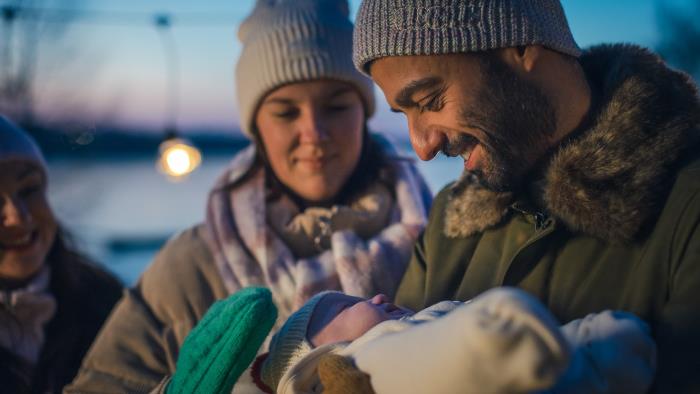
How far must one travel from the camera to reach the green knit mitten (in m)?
1.62

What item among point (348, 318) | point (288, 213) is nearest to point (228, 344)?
point (348, 318)

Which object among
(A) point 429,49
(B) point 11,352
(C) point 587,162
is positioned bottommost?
(B) point 11,352

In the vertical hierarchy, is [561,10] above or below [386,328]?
above

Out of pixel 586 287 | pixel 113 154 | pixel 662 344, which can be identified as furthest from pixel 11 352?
pixel 113 154

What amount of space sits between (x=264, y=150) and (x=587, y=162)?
5.22ft

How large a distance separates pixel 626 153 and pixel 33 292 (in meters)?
2.54

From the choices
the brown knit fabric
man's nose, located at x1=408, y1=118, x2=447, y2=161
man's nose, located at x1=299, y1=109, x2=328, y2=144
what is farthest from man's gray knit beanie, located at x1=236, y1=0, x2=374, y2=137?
the brown knit fabric

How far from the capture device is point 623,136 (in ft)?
4.95

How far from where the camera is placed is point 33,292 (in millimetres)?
3049

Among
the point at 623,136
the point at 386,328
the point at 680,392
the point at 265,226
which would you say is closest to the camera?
the point at 680,392

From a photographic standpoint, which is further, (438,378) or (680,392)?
(680,392)

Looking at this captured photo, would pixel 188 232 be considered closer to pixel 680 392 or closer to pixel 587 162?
pixel 587 162

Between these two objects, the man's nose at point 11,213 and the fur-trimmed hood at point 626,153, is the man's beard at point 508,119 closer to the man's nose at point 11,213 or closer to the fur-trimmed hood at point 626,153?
the fur-trimmed hood at point 626,153

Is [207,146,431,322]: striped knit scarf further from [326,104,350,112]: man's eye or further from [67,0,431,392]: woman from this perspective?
[326,104,350,112]: man's eye
